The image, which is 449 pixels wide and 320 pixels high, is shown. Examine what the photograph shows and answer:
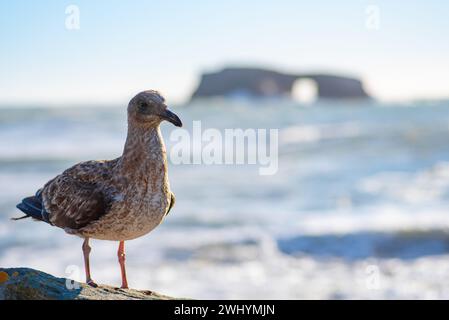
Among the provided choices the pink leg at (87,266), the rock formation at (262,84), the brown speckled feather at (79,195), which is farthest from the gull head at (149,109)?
the rock formation at (262,84)

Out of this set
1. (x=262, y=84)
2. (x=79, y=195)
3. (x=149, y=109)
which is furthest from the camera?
(x=262, y=84)

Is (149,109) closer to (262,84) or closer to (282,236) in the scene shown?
(282,236)

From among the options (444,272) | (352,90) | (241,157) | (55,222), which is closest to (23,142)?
(241,157)

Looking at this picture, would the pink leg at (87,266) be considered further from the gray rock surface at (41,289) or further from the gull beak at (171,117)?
the gull beak at (171,117)

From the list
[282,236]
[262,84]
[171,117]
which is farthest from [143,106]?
[262,84]

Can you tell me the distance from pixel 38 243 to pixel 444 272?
747cm

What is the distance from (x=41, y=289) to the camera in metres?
3.52

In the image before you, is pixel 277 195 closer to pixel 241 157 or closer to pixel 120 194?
pixel 241 157

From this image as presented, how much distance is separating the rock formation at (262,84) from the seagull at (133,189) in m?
120

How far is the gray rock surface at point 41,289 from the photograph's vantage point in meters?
3.48

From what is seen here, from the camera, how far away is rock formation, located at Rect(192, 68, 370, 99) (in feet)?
411

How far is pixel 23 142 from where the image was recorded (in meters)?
33.2

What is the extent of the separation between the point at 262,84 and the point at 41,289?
123593 mm

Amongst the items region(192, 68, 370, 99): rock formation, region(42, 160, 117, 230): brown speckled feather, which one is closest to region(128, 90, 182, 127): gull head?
region(42, 160, 117, 230): brown speckled feather
